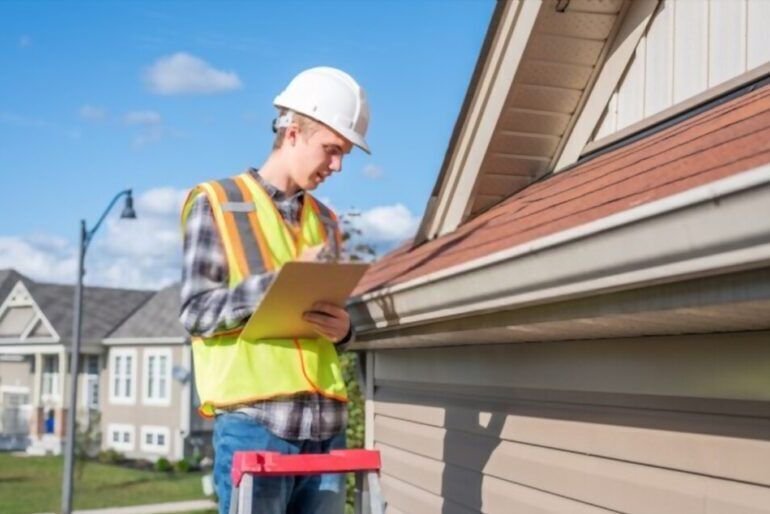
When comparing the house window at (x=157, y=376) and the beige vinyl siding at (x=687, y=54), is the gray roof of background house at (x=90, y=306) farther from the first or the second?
the beige vinyl siding at (x=687, y=54)

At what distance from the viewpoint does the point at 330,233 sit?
3.46 meters

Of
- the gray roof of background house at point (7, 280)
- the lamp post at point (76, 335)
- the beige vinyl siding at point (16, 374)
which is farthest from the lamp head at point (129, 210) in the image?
the gray roof of background house at point (7, 280)

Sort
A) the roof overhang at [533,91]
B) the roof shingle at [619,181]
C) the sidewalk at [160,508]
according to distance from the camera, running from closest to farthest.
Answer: the roof shingle at [619,181]
the roof overhang at [533,91]
the sidewalk at [160,508]

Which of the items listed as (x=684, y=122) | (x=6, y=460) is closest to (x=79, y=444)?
(x=6, y=460)

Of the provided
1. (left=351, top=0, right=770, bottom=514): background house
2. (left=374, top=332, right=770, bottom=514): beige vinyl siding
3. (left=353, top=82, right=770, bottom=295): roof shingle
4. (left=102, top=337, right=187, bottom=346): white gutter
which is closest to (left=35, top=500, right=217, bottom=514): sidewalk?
(left=102, top=337, right=187, bottom=346): white gutter

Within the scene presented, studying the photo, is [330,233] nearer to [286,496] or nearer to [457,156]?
[286,496]

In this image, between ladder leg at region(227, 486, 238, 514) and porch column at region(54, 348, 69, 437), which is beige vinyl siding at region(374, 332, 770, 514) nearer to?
ladder leg at region(227, 486, 238, 514)

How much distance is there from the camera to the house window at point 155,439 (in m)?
32.1

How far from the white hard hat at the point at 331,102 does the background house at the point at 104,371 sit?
27.1m

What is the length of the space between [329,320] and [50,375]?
1407 inches

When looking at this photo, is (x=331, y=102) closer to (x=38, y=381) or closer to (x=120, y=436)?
(x=120, y=436)

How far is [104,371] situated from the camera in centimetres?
3544

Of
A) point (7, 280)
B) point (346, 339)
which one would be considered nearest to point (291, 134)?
point (346, 339)

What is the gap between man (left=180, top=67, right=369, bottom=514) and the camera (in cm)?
314
